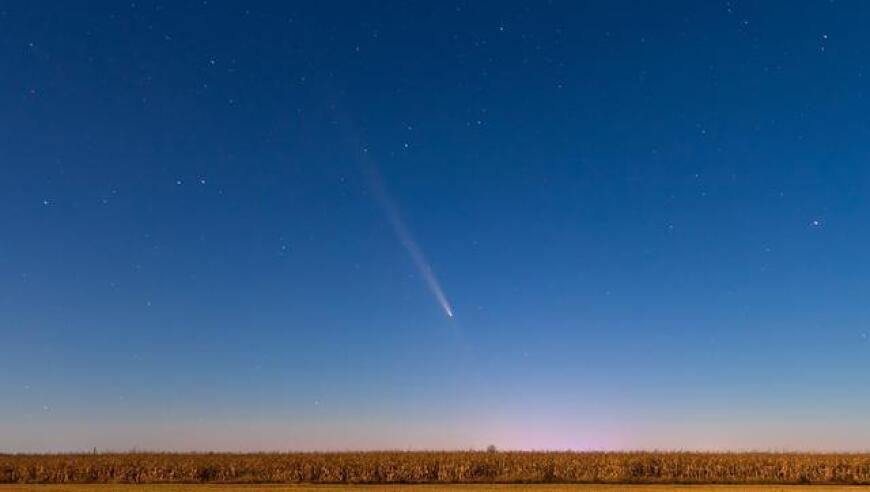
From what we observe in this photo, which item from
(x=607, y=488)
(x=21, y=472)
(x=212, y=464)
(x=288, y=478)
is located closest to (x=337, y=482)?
(x=288, y=478)

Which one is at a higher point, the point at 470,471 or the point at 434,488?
the point at 470,471

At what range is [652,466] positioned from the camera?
2078 inches

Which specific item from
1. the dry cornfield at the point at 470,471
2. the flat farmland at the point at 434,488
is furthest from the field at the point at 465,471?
the flat farmland at the point at 434,488

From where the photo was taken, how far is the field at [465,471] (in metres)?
49.9

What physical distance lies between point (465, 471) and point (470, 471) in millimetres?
540

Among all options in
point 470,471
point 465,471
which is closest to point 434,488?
point 465,471

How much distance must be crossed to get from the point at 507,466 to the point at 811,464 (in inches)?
680

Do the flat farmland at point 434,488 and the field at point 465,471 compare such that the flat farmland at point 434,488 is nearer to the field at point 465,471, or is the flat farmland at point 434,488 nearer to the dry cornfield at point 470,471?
the field at point 465,471

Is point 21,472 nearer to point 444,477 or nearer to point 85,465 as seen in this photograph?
point 85,465

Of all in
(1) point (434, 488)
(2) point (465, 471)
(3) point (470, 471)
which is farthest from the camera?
(3) point (470, 471)

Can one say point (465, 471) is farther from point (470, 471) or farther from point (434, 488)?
point (434, 488)

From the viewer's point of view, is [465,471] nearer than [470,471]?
Yes

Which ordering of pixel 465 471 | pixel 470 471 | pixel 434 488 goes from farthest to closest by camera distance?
pixel 470 471
pixel 465 471
pixel 434 488

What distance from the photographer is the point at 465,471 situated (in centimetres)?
5181
